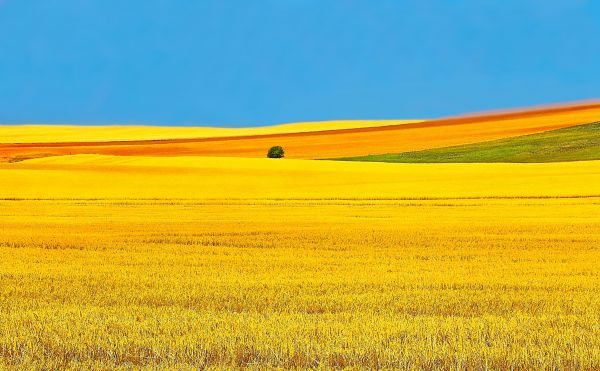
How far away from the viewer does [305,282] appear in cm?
1325

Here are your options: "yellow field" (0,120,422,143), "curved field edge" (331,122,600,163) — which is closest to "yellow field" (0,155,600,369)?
"curved field edge" (331,122,600,163)

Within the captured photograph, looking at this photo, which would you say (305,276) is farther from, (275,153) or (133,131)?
(133,131)

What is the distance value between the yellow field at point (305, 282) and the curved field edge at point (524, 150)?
28652mm

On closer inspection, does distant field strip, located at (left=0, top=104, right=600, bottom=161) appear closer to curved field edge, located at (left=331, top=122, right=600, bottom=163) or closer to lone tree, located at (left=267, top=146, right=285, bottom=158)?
lone tree, located at (left=267, top=146, right=285, bottom=158)

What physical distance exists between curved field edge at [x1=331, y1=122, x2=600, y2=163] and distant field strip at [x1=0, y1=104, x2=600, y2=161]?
11.4 feet

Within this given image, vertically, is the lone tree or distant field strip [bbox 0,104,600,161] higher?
distant field strip [bbox 0,104,600,161]

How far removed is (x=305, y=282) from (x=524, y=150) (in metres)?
55.9

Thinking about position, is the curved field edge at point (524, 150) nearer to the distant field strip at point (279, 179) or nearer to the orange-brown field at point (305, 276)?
the distant field strip at point (279, 179)

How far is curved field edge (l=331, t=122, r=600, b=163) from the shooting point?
63188 millimetres

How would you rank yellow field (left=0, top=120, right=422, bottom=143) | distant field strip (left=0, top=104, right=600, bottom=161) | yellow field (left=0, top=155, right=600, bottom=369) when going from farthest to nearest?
yellow field (left=0, top=120, right=422, bottom=143)
distant field strip (left=0, top=104, right=600, bottom=161)
yellow field (left=0, top=155, right=600, bottom=369)

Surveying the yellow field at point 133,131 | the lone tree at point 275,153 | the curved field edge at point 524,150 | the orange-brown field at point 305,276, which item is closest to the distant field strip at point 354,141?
the lone tree at point 275,153

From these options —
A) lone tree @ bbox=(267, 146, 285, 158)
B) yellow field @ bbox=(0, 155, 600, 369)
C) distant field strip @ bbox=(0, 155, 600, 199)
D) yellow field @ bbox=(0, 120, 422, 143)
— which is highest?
yellow field @ bbox=(0, 120, 422, 143)

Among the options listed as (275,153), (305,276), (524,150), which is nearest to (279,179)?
(275,153)

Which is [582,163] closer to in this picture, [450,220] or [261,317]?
[450,220]
